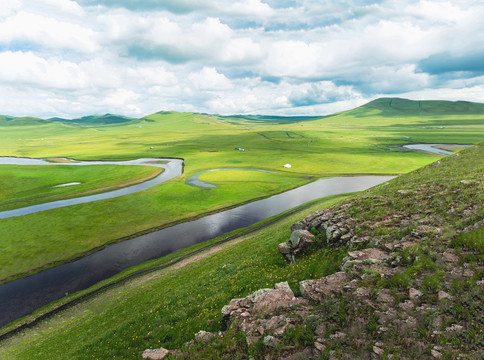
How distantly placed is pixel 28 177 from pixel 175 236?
3843 inches

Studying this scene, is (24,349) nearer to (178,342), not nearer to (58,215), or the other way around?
(178,342)

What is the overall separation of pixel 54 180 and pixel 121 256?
85650mm

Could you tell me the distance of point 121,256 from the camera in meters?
46.7

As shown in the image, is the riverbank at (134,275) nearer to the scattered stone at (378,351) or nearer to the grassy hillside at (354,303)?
the grassy hillside at (354,303)

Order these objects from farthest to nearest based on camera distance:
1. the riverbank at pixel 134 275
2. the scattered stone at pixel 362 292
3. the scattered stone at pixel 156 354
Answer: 1. the riverbank at pixel 134 275
2. the scattered stone at pixel 156 354
3. the scattered stone at pixel 362 292

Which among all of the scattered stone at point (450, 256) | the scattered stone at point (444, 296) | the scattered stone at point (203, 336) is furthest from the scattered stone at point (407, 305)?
the scattered stone at point (203, 336)

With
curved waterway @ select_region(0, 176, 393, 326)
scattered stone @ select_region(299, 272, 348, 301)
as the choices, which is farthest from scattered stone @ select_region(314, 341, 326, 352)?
curved waterway @ select_region(0, 176, 393, 326)

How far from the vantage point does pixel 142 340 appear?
698 inches

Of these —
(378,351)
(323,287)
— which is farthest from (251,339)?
(378,351)

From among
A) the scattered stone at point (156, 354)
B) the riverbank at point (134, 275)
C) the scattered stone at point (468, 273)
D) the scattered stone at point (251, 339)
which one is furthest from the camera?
the riverbank at point (134, 275)

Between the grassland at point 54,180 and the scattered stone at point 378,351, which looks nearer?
the scattered stone at point 378,351

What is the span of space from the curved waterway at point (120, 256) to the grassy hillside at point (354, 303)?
25.2 feet

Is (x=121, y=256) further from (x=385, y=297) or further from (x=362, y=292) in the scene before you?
(x=385, y=297)

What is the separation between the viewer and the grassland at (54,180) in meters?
82.4
